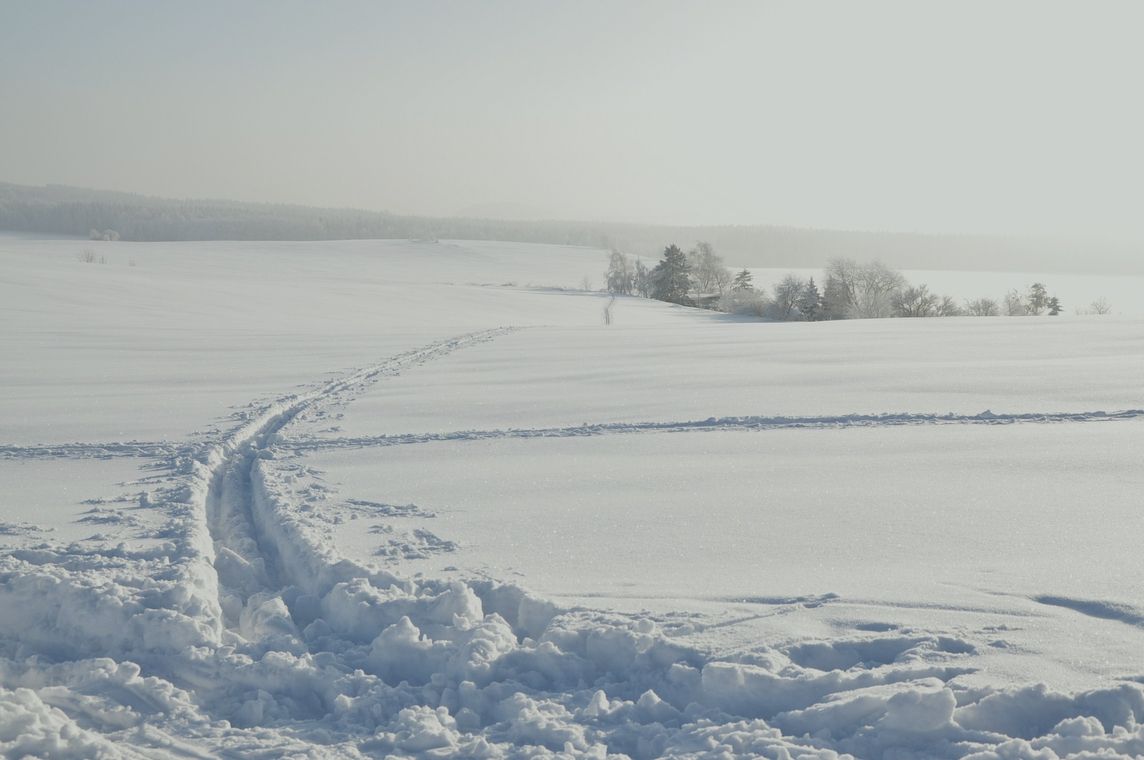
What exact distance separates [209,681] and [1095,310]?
5352 cm

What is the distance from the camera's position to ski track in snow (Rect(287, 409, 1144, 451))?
9.12 meters

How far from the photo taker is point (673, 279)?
60.5 m

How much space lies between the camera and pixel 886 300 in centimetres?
4547

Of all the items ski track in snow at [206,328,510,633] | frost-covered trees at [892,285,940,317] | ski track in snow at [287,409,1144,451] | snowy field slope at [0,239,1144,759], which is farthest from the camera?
frost-covered trees at [892,285,940,317]

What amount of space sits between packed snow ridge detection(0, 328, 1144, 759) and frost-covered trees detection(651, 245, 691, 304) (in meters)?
56.2

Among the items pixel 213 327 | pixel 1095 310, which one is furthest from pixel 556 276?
pixel 213 327

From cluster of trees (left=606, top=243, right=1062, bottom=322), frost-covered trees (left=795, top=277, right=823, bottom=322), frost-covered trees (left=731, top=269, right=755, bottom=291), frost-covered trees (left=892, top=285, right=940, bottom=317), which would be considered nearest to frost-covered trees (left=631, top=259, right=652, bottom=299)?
frost-covered trees (left=731, top=269, right=755, bottom=291)

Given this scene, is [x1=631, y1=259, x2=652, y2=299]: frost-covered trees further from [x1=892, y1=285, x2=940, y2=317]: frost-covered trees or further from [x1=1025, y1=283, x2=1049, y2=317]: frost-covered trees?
[x1=1025, y1=283, x2=1049, y2=317]: frost-covered trees

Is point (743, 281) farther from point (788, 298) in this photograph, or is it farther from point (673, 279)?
point (788, 298)

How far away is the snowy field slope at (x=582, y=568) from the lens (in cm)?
370

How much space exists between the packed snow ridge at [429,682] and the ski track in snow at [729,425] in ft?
12.4

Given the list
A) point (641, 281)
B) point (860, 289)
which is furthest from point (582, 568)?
point (641, 281)

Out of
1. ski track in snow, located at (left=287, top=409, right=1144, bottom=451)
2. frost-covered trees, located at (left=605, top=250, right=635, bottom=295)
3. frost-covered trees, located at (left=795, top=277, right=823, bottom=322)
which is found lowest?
ski track in snow, located at (left=287, top=409, right=1144, bottom=451)

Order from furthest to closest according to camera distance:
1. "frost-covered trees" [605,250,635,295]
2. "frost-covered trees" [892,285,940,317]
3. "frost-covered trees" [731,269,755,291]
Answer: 1. "frost-covered trees" [605,250,635,295]
2. "frost-covered trees" [731,269,755,291]
3. "frost-covered trees" [892,285,940,317]
